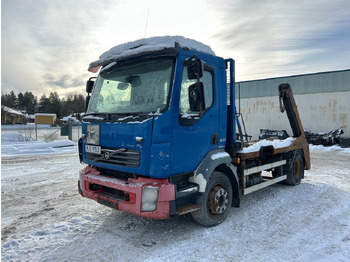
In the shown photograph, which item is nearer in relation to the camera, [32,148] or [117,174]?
[117,174]

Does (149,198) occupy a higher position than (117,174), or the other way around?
(117,174)

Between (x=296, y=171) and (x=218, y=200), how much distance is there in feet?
12.7

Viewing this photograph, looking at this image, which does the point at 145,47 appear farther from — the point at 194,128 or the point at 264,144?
the point at 264,144

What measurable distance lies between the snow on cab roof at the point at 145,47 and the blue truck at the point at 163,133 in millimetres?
15

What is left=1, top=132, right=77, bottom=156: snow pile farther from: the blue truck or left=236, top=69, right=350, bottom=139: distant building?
left=236, top=69, right=350, bottom=139: distant building

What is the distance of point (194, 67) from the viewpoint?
11.4ft

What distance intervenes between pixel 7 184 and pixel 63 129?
12.5 metres

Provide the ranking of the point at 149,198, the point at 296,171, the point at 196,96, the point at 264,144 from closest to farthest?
1. the point at 149,198
2. the point at 196,96
3. the point at 264,144
4. the point at 296,171

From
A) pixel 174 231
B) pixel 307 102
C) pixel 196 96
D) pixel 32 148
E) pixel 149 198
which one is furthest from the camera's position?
pixel 307 102

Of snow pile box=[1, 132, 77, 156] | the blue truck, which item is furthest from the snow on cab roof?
snow pile box=[1, 132, 77, 156]

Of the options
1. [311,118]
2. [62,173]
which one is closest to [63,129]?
[62,173]

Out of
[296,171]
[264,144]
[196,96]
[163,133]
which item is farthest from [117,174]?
[296,171]

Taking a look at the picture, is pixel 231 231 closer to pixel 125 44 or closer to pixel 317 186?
pixel 125 44

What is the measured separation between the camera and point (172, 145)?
3.48 metres
